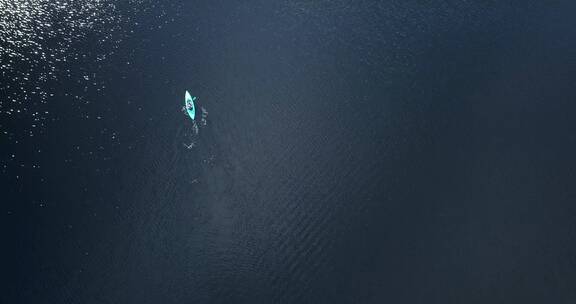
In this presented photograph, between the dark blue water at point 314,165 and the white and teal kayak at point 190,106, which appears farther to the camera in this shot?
the white and teal kayak at point 190,106

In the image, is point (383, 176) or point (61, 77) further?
point (61, 77)

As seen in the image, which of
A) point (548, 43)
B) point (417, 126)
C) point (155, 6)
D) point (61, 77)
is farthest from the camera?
point (155, 6)

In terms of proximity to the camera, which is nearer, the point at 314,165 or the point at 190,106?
the point at 314,165

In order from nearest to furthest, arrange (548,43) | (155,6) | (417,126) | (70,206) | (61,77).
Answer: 1. (70,206)
2. (417,126)
3. (548,43)
4. (61,77)
5. (155,6)

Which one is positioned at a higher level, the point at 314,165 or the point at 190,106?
the point at 190,106

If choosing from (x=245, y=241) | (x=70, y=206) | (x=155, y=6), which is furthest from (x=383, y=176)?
(x=155, y=6)

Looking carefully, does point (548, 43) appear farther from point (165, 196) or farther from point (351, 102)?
point (165, 196)

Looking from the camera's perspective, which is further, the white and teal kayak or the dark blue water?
the white and teal kayak

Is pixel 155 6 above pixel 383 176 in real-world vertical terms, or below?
above
